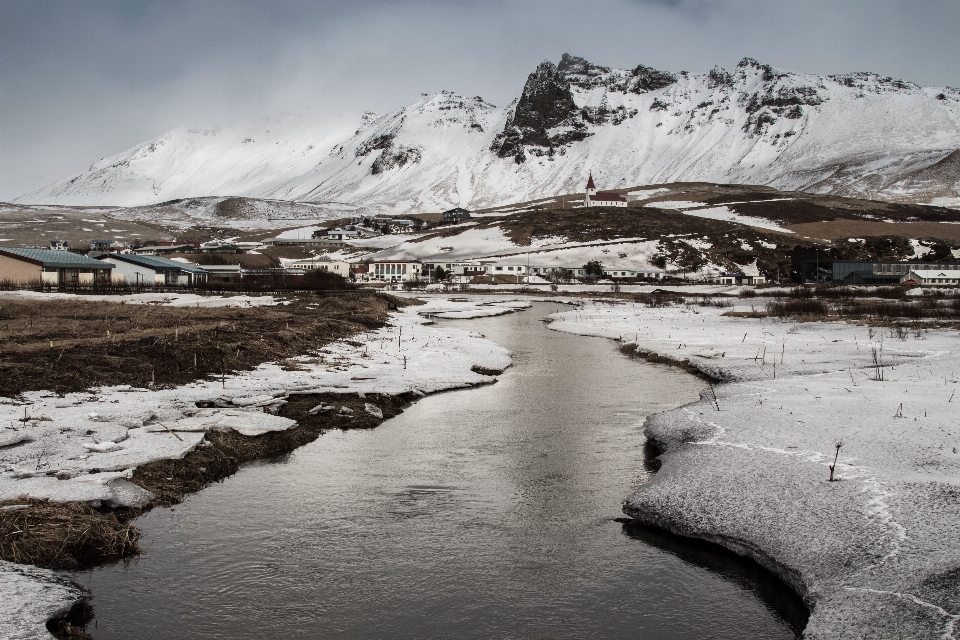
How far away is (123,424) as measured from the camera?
593 inches

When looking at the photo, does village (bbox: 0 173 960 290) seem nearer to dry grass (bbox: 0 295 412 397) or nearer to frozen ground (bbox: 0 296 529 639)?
dry grass (bbox: 0 295 412 397)

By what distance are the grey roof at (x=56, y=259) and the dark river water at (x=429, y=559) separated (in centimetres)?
6176

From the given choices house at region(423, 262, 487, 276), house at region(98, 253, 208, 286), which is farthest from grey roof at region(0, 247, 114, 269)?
house at region(423, 262, 487, 276)

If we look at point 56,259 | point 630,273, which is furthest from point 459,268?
point 56,259

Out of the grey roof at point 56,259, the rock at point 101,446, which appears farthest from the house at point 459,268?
the rock at point 101,446

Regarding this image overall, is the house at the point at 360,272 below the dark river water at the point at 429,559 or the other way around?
the other way around

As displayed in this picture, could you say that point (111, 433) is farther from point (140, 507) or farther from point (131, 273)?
point (131, 273)

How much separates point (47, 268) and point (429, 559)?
68.6m

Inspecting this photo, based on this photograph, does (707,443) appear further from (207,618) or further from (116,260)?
(116,260)

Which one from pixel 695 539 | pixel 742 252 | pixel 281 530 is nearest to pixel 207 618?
pixel 281 530

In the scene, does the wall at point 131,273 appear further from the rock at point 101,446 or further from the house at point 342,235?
the house at point 342,235

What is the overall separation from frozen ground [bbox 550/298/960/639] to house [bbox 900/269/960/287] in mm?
90688

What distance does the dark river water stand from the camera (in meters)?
8.73

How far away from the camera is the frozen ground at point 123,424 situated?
8828 millimetres
